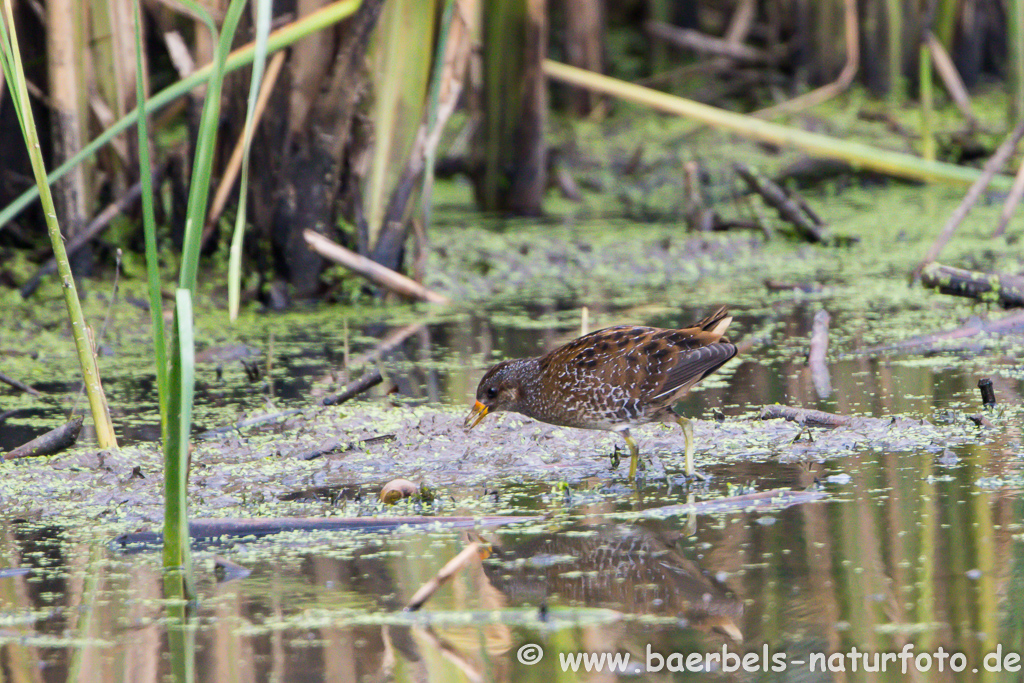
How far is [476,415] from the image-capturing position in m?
4.19

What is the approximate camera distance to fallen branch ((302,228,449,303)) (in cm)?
584

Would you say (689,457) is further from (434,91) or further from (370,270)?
(370,270)

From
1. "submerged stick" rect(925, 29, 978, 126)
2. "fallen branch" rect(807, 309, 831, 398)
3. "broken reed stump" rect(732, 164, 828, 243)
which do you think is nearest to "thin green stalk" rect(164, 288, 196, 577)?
"fallen branch" rect(807, 309, 831, 398)

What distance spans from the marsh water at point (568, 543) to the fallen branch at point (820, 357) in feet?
0.18

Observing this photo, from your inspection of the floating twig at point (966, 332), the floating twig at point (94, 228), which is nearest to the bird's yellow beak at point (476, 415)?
the floating twig at point (966, 332)

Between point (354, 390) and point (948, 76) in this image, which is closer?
point (354, 390)

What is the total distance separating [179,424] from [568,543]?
100 cm

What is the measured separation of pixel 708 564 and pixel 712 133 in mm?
7935

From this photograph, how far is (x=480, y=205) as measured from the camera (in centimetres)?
836

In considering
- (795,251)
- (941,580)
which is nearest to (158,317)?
(941,580)

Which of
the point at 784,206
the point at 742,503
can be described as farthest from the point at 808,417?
the point at 784,206

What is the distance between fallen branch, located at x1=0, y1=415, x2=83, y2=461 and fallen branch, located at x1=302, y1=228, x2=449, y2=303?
6.43ft

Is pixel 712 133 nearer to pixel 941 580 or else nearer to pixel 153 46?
pixel 153 46

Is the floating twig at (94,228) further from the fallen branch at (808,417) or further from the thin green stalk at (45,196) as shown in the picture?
the fallen branch at (808,417)
